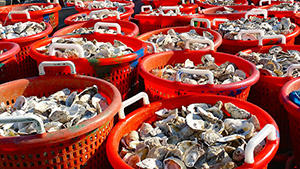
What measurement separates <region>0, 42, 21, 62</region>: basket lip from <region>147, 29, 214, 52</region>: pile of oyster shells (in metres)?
1.23

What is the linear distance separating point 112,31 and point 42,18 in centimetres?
108

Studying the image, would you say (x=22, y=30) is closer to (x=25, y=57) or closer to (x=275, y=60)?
(x=25, y=57)

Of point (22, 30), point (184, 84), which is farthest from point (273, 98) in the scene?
point (22, 30)

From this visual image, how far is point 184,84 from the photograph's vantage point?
1958 mm

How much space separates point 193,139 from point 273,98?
94 cm

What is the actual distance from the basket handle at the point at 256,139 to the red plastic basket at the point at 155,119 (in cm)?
2

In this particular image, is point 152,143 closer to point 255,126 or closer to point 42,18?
point 255,126

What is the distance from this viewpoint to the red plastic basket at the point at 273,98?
7.41 feet

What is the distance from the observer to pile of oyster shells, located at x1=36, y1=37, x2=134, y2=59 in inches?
89.4

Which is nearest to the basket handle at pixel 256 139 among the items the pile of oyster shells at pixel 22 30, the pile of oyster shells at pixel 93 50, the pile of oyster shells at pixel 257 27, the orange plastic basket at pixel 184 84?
the orange plastic basket at pixel 184 84

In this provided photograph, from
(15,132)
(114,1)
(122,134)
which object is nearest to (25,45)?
(15,132)

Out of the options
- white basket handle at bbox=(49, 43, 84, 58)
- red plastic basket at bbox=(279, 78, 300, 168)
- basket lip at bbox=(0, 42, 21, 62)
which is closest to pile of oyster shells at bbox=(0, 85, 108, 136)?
white basket handle at bbox=(49, 43, 84, 58)

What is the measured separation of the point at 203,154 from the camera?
1529 mm

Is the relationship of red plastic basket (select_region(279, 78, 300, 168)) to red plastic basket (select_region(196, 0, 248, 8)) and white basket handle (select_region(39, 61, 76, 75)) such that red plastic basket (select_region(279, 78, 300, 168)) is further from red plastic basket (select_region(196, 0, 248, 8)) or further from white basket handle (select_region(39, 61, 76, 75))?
red plastic basket (select_region(196, 0, 248, 8))
